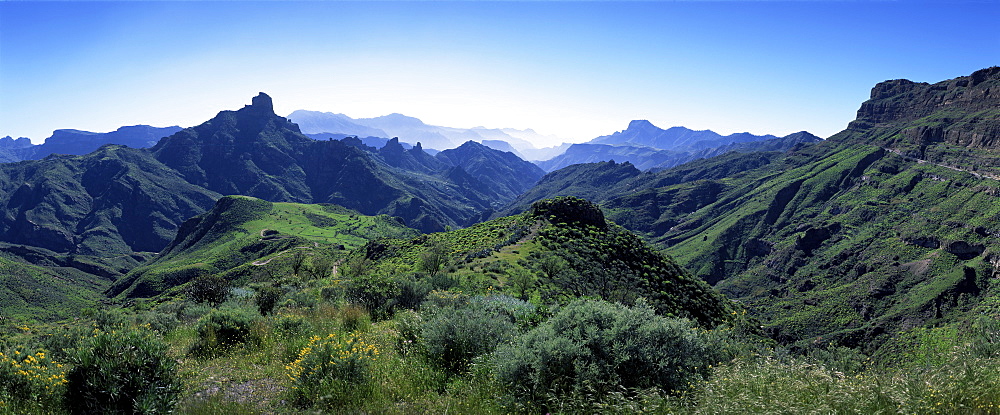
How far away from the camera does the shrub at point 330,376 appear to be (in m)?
7.40

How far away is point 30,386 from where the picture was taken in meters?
7.54

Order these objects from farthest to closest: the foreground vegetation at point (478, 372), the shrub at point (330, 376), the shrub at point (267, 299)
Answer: the shrub at point (267, 299) < the shrub at point (330, 376) < the foreground vegetation at point (478, 372)

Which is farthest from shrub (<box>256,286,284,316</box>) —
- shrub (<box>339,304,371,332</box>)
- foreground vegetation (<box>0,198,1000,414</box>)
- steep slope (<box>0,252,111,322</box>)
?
steep slope (<box>0,252,111,322</box>)

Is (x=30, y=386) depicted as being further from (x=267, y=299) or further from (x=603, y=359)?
(x=267, y=299)

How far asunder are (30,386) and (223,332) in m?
4.25

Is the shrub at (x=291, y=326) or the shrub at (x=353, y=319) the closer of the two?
the shrub at (x=291, y=326)

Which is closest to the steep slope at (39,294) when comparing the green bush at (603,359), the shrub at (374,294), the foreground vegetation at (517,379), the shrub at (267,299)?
the shrub at (267,299)

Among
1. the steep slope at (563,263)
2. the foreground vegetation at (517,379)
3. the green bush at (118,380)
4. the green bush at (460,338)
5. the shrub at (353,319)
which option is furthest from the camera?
the steep slope at (563,263)

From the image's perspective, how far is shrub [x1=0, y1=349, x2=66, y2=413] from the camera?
7137 mm

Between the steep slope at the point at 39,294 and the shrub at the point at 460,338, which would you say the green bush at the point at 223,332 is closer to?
the shrub at the point at 460,338

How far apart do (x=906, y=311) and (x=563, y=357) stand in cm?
16171

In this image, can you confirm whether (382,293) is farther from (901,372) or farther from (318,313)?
(901,372)

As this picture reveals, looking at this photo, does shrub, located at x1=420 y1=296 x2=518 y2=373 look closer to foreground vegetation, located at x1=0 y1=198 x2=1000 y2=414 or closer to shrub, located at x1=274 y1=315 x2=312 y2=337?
foreground vegetation, located at x1=0 y1=198 x2=1000 y2=414

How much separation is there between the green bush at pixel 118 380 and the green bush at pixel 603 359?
18.6 feet
